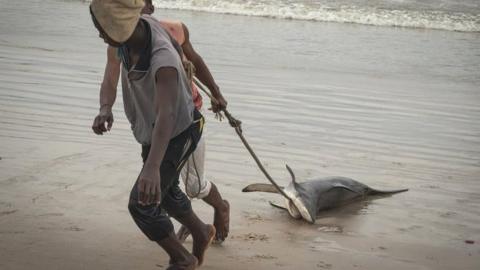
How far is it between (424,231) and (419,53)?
1114 centimetres

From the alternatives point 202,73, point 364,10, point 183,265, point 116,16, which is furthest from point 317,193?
point 364,10

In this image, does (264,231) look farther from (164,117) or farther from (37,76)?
(37,76)

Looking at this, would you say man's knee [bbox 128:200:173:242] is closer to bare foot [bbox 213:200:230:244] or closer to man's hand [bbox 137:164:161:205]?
man's hand [bbox 137:164:161:205]

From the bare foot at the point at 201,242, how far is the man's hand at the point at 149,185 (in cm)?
73

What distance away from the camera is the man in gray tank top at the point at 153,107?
8.98 feet

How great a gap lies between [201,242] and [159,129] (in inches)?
34.8

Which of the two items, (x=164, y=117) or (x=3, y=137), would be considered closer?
(x=164, y=117)

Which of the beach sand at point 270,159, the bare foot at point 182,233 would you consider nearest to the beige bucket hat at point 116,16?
the beach sand at point 270,159

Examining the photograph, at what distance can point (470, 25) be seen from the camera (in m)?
21.5

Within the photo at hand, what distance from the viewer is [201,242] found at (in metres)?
3.41

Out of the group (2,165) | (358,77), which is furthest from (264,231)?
(358,77)

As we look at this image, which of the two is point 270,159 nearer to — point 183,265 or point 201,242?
point 201,242

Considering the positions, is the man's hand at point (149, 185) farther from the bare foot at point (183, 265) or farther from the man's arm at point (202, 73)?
the man's arm at point (202, 73)

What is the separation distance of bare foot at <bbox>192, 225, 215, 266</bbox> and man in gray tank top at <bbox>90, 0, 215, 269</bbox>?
0.27 meters
